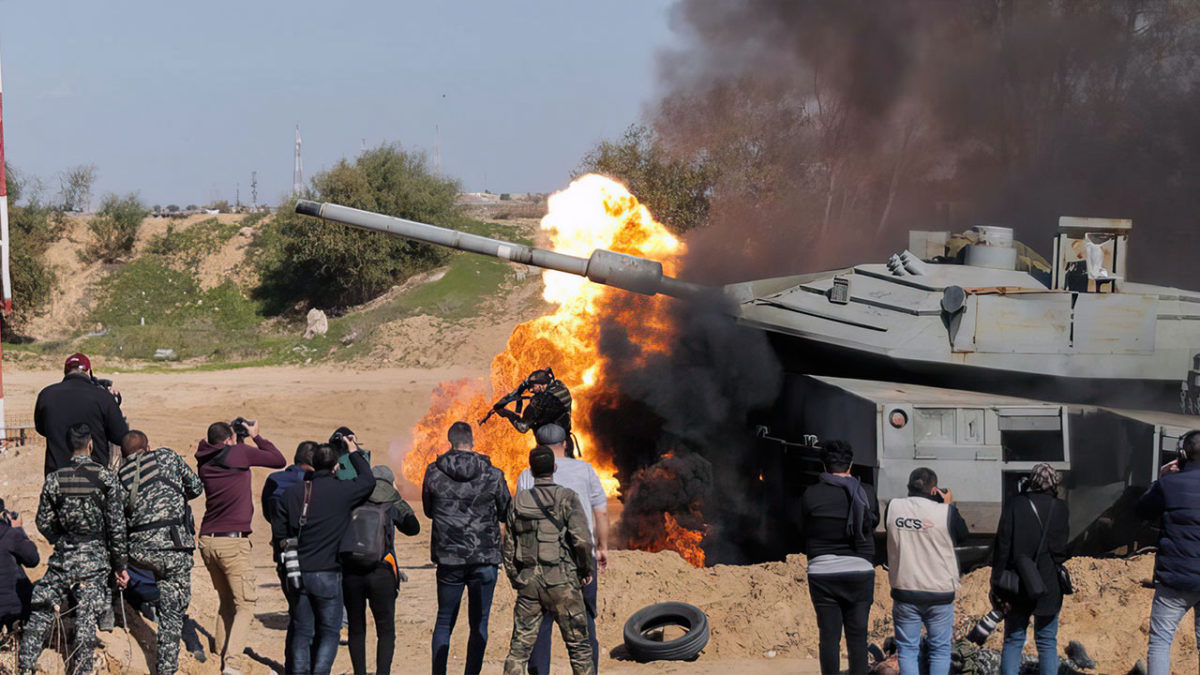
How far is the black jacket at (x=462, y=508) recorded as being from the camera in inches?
275

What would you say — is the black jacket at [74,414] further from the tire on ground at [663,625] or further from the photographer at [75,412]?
the tire on ground at [663,625]

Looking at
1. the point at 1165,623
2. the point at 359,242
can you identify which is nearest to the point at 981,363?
the point at 1165,623

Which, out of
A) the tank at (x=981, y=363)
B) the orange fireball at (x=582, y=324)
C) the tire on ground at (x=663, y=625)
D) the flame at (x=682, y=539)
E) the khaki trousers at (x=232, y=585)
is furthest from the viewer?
the orange fireball at (x=582, y=324)

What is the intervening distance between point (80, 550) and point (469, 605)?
7.32 feet

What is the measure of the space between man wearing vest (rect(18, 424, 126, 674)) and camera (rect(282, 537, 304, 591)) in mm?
929

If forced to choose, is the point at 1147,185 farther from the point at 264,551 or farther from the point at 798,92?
the point at 264,551

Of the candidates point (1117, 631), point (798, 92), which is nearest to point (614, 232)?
point (1117, 631)

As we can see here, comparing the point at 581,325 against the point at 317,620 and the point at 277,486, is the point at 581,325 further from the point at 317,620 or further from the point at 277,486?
the point at 317,620

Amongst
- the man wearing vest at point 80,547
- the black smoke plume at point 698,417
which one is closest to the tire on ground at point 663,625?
the black smoke plume at point 698,417

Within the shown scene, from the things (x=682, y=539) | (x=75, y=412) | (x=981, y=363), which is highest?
(x=981, y=363)

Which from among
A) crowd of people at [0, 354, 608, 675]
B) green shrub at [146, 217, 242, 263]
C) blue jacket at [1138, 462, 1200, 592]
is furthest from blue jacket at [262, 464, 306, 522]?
green shrub at [146, 217, 242, 263]

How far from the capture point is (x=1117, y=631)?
27.1ft

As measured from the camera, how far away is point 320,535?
673 cm

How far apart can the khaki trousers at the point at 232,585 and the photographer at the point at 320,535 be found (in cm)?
69
